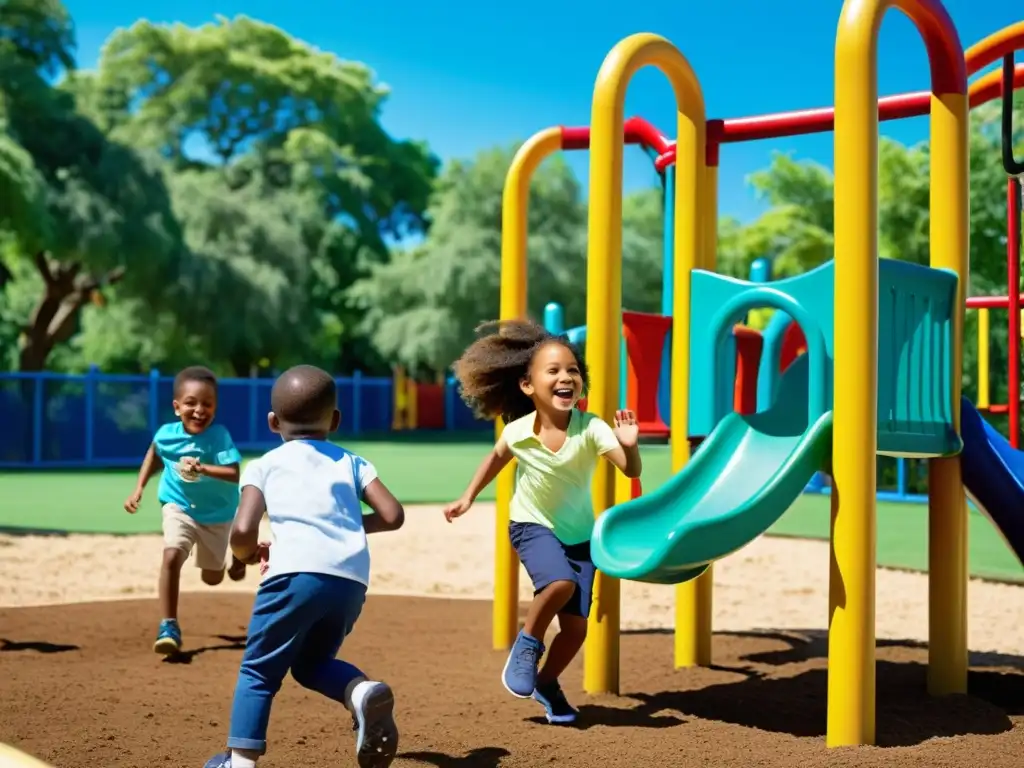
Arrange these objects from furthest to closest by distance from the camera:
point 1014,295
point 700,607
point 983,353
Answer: point 983,353, point 1014,295, point 700,607

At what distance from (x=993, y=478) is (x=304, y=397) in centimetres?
302

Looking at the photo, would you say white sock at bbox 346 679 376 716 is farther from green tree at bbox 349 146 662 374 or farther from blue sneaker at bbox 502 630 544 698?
green tree at bbox 349 146 662 374

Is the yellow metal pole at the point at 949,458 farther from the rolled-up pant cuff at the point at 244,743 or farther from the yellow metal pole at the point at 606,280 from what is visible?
the rolled-up pant cuff at the point at 244,743

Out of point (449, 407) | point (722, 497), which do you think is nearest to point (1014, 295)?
point (722, 497)

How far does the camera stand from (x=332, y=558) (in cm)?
405

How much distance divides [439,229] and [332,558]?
133 ft

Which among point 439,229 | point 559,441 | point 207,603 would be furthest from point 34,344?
point 559,441

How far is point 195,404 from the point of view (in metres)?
6.86

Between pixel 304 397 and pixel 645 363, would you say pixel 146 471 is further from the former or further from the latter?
pixel 304 397

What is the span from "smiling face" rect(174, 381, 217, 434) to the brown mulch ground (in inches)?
48.8

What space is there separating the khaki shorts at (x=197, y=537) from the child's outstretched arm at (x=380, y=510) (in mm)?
3031

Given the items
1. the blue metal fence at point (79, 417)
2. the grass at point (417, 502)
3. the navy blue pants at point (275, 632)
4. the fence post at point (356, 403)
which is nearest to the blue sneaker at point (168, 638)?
the navy blue pants at point (275, 632)

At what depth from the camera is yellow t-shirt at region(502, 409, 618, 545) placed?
5.23 meters

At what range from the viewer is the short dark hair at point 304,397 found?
4242 millimetres
